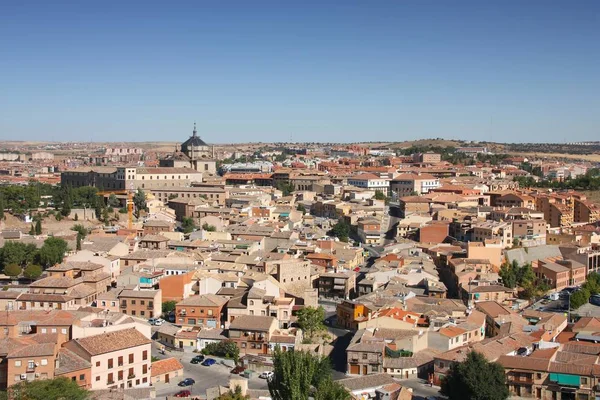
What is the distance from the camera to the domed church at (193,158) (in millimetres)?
37844

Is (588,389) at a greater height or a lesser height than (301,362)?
lesser

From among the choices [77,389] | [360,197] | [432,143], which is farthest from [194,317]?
[432,143]

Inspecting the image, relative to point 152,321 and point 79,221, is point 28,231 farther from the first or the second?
point 152,321

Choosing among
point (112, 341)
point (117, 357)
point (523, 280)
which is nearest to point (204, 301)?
point (112, 341)

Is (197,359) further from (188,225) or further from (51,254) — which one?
(188,225)

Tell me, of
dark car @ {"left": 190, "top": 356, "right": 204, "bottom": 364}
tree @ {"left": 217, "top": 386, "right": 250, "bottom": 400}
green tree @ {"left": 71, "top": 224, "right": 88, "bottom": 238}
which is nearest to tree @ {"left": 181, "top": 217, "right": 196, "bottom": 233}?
green tree @ {"left": 71, "top": 224, "right": 88, "bottom": 238}

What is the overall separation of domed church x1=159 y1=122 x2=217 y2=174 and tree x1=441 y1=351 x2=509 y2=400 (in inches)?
1100

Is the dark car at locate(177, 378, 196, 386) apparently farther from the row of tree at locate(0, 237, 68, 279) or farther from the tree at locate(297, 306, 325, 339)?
the row of tree at locate(0, 237, 68, 279)

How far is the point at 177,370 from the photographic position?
12.2 meters

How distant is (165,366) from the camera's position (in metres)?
12.1

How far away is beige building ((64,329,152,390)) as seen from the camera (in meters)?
11.2

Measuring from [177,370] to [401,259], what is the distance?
8453mm

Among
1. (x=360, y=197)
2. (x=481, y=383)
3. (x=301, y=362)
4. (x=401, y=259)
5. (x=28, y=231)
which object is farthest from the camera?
(x=360, y=197)

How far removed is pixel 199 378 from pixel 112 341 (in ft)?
5.10
